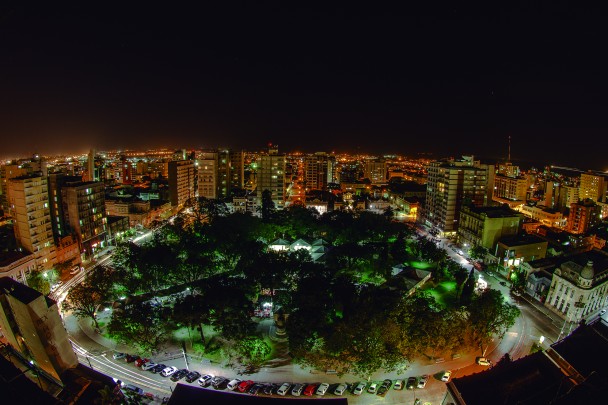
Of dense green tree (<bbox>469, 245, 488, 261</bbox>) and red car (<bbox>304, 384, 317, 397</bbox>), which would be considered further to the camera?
dense green tree (<bbox>469, 245, 488, 261</bbox>)

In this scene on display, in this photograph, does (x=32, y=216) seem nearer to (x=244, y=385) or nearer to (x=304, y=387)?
(x=244, y=385)

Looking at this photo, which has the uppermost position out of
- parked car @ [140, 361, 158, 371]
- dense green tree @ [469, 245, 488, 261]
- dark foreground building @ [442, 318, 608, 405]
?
dark foreground building @ [442, 318, 608, 405]

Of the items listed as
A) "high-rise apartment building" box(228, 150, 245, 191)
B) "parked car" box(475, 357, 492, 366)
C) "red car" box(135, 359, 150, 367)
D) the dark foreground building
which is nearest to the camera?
the dark foreground building

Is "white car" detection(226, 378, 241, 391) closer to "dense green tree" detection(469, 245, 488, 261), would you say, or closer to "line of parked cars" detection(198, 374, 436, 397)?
"line of parked cars" detection(198, 374, 436, 397)

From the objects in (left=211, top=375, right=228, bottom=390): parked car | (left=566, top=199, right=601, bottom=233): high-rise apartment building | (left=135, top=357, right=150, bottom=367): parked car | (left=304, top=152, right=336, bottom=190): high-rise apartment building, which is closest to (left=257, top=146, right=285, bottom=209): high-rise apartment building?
(left=304, top=152, right=336, bottom=190): high-rise apartment building

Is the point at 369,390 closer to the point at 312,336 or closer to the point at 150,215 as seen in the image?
the point at 312,336

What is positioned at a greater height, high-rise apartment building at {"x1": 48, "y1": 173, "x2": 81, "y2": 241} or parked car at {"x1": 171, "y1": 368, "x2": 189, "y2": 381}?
high-rise apartment building at {"x1": 48, "y1": 173, "x2": 81, "y2": 241}

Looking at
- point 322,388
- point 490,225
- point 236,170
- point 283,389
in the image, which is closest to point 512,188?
point 490,225

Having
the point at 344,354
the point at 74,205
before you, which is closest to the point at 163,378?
the point at 344,354

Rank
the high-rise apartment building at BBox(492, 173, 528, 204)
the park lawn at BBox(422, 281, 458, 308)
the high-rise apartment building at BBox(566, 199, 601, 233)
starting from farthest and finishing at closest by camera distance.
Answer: the high-rise apartment building at BBox(492, 173, 528, 204) < the high-rise apartment building at BBox(566, 199, 601, 233) < the park lawn at BBox(422, 281, 458, 308)
